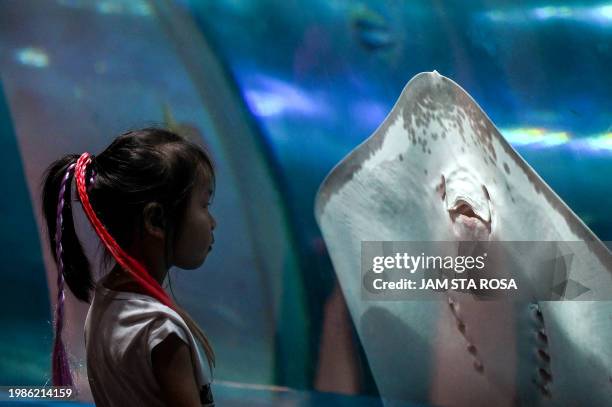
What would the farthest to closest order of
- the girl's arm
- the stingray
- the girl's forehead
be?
the stingray, the girl's forehead, the girl's arm

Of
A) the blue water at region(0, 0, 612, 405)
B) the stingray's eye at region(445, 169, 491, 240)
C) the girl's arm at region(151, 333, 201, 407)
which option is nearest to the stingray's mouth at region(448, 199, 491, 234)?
the stingray's eye at region(445, 169, 491, 240)

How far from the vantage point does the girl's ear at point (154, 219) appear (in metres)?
0.69

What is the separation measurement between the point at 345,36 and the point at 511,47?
1.73ft

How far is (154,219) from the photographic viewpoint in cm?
69

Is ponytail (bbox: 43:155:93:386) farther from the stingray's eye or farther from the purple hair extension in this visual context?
the stingray's eye

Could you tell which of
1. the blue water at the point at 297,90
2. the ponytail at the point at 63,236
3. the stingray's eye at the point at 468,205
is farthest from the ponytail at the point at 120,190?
the blue water at the point at 297,90

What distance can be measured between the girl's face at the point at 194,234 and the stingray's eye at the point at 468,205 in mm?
1324

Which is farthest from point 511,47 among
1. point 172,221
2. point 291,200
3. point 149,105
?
point 172,221

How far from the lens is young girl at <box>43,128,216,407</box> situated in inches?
24.2

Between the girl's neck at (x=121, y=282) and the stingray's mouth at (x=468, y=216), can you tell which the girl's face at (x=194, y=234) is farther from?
the stingray's mouth at (x=468, y=216)

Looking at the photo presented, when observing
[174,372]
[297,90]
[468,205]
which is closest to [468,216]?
[468,205]

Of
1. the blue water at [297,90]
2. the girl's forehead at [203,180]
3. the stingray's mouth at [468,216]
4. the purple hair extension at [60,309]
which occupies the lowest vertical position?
the purple hair extension at [60,309]

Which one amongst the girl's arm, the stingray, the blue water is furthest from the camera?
the blue water

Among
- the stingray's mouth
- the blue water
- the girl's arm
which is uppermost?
the blue water
